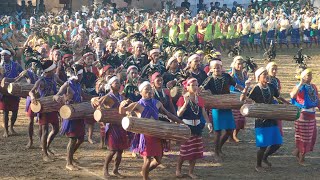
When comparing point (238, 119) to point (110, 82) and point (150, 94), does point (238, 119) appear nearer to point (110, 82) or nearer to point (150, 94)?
point (110, 82)

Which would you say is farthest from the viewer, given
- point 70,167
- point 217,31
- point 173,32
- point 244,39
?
point 244,39

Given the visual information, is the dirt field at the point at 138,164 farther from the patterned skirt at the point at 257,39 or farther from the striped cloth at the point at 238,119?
the patterned skirt at the point at 257,39

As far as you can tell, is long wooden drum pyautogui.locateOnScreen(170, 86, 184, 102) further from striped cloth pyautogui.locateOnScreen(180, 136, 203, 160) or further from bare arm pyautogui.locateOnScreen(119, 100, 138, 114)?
bare arm pyautogui.locateOnScreen(119, 100, 138, 114)

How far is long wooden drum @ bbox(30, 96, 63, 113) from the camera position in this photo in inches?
439

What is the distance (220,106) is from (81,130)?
2.39m

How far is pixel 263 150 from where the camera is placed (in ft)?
35.1

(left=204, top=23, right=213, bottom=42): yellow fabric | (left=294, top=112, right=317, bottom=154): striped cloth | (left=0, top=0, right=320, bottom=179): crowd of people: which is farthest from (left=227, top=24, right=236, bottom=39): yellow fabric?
(left=294, top=112, right=317, bottom=154): striped cloth

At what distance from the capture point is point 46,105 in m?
11.2

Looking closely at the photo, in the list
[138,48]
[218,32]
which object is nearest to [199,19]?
[218,32]

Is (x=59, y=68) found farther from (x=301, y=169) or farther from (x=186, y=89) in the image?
(x=301, y=169)

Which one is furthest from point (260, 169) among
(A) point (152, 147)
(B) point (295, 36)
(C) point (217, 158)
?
(B) point (295, 36)

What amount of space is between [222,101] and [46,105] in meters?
2.86

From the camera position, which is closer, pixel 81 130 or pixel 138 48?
pixel 81 130

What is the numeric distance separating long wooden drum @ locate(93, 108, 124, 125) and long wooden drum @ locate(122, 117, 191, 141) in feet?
2.15
